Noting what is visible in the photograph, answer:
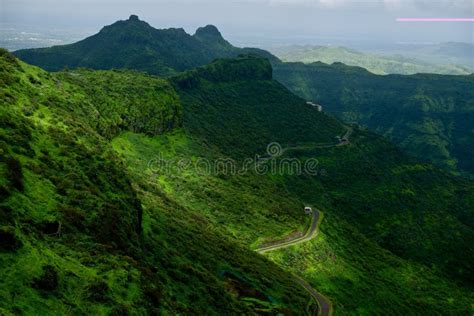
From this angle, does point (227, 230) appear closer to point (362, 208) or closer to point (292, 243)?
point (292, 243)

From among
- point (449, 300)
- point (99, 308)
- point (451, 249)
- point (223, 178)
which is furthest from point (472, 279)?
point (99, 308)

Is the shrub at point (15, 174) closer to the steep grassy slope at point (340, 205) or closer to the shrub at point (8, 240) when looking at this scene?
the shrub at point (8, 240)

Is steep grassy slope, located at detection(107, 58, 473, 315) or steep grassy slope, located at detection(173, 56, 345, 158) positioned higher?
steep grassy slope, located at detection(173, 56, 345, 158)

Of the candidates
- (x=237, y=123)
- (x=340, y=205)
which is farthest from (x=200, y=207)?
(x=237, y=123)

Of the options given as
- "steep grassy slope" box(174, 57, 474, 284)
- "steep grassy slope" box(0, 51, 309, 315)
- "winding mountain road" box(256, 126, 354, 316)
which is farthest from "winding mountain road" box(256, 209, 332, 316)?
"steep grassy slope" box(174, 57, 474, 284)

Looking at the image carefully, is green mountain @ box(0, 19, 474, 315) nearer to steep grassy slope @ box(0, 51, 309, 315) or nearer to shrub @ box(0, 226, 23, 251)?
shrub @ box(0, 226, 23, 251)

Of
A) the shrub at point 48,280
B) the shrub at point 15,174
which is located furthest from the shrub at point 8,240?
the shrub at point 15,174
